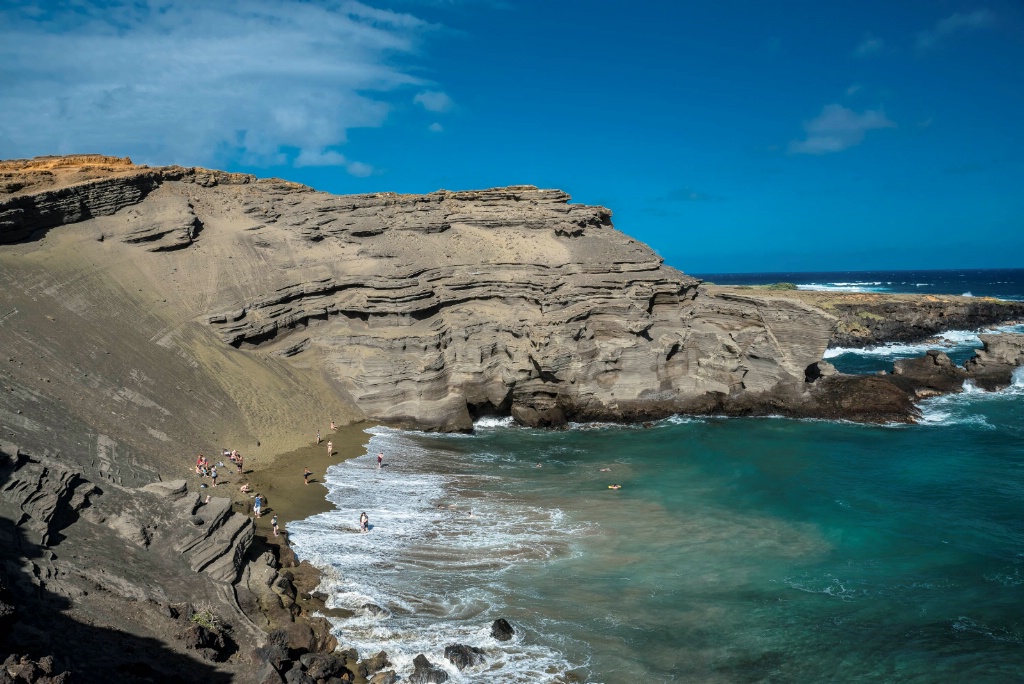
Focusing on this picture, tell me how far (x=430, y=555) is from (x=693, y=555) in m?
7.45

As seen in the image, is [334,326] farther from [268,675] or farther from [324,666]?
[268,675]

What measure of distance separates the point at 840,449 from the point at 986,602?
1250cm

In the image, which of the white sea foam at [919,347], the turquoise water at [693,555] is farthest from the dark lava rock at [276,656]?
the white sea foam at [919,347]

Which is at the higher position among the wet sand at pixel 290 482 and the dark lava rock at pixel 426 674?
the wet sand at pixel 290 482

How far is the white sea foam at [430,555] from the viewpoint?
47.8 feet

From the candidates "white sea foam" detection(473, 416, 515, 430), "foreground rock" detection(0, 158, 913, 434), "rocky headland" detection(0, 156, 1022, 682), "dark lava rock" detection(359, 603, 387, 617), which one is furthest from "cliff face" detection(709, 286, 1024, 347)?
"dark lava rock" detection(359, 603, 387, 617)

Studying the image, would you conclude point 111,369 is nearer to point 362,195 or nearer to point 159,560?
point 159,560

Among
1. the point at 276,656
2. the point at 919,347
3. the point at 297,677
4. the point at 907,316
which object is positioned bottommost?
the point at 297,677

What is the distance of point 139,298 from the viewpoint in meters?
29.9

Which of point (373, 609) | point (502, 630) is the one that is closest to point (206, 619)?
point (373, 609)

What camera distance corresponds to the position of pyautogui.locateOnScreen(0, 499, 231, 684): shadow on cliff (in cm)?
1005

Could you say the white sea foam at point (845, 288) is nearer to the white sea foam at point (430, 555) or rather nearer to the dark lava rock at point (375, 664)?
the white sea foam at point (430, 555)

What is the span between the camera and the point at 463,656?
45.6 feet

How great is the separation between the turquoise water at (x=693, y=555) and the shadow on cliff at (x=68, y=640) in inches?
162
